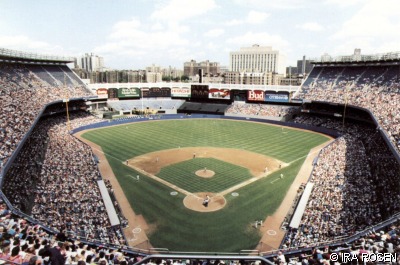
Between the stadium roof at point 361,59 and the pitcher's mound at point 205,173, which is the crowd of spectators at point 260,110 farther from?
the pitcher's mound at point 205,173

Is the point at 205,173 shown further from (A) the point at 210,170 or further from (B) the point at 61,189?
(B) the point at 61,189

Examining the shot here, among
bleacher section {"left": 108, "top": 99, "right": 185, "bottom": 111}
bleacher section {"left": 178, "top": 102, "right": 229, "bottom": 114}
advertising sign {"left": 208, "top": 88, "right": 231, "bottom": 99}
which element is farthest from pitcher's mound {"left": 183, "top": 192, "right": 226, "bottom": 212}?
bleacher section {"left": 108, "top": 99, "right": 185, "bottom": 111}

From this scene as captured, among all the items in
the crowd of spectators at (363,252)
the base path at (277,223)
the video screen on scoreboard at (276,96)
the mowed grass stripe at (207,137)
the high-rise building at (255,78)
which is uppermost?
the high-rise building at (255,78)

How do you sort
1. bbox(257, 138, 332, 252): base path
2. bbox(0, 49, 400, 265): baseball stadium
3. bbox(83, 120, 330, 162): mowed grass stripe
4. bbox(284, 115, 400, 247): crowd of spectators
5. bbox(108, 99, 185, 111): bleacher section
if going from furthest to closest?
bbox(108, 99, 185, 111): bleacher section < bbox(83, 120, 330, 162): mowed grass stripe < bbox(284, 115, 400, 247): crowd of spectators < bbox(257, 138, 332, 252): base path < bbox(0, 49, 400, 265): baseball stadium

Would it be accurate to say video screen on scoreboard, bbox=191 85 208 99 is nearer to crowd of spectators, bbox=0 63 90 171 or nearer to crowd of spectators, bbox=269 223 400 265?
crowd of spectators, bbox=0 63 90 171

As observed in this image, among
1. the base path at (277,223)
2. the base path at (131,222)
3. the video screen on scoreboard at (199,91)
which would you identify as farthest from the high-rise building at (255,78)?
the base path at (131,222)

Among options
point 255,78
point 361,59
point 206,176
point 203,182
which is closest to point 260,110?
point 361,59

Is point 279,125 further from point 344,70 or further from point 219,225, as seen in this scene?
point 219,225
